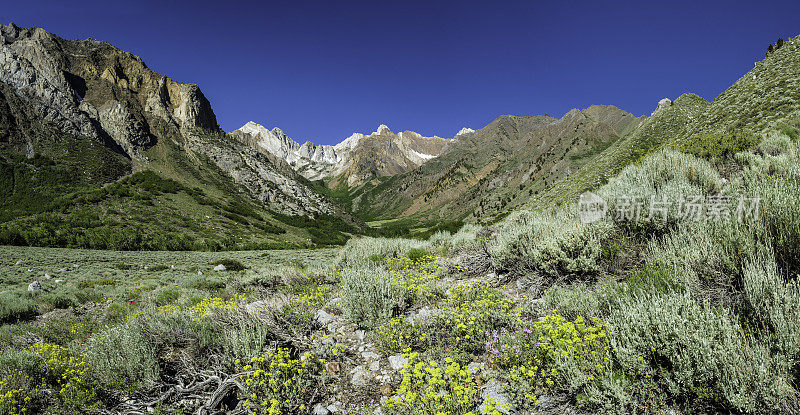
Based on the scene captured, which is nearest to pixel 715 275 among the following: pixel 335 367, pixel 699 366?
pixel 699 366

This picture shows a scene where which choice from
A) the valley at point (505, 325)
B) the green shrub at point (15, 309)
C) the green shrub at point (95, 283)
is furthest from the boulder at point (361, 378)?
the green shrub at point (95, 283)

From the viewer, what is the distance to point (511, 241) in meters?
7.24

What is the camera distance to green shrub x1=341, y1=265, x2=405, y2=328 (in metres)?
5.38

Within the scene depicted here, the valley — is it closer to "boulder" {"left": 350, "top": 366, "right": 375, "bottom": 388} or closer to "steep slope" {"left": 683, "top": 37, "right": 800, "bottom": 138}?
"boulder" {"left": 350, "top": 366, "right": 375, "bottom": 388}

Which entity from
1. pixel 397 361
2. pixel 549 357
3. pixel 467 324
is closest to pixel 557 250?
pixel 467 324

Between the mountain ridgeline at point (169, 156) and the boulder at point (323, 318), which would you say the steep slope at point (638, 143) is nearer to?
the mountain ridgeline at point (169, 156)

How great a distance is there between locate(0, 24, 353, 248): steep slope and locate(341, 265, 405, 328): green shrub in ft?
166

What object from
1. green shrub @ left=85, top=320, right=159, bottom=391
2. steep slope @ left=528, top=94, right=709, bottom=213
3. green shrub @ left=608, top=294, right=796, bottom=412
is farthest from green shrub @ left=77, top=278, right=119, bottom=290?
steep slope @ left=528, top=94, right=709, bottom=213

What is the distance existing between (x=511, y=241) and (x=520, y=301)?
2.27 meters

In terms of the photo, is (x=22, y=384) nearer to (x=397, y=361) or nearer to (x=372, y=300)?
(x=372, y=300)

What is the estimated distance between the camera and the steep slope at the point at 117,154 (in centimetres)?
5628

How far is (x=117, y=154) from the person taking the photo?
86.6 m

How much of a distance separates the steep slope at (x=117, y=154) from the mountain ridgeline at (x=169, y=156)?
1.26 ft

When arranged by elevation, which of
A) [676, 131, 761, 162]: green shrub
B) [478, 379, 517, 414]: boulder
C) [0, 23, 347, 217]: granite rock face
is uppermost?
[0, 23, 347, 217]: granite rock face
